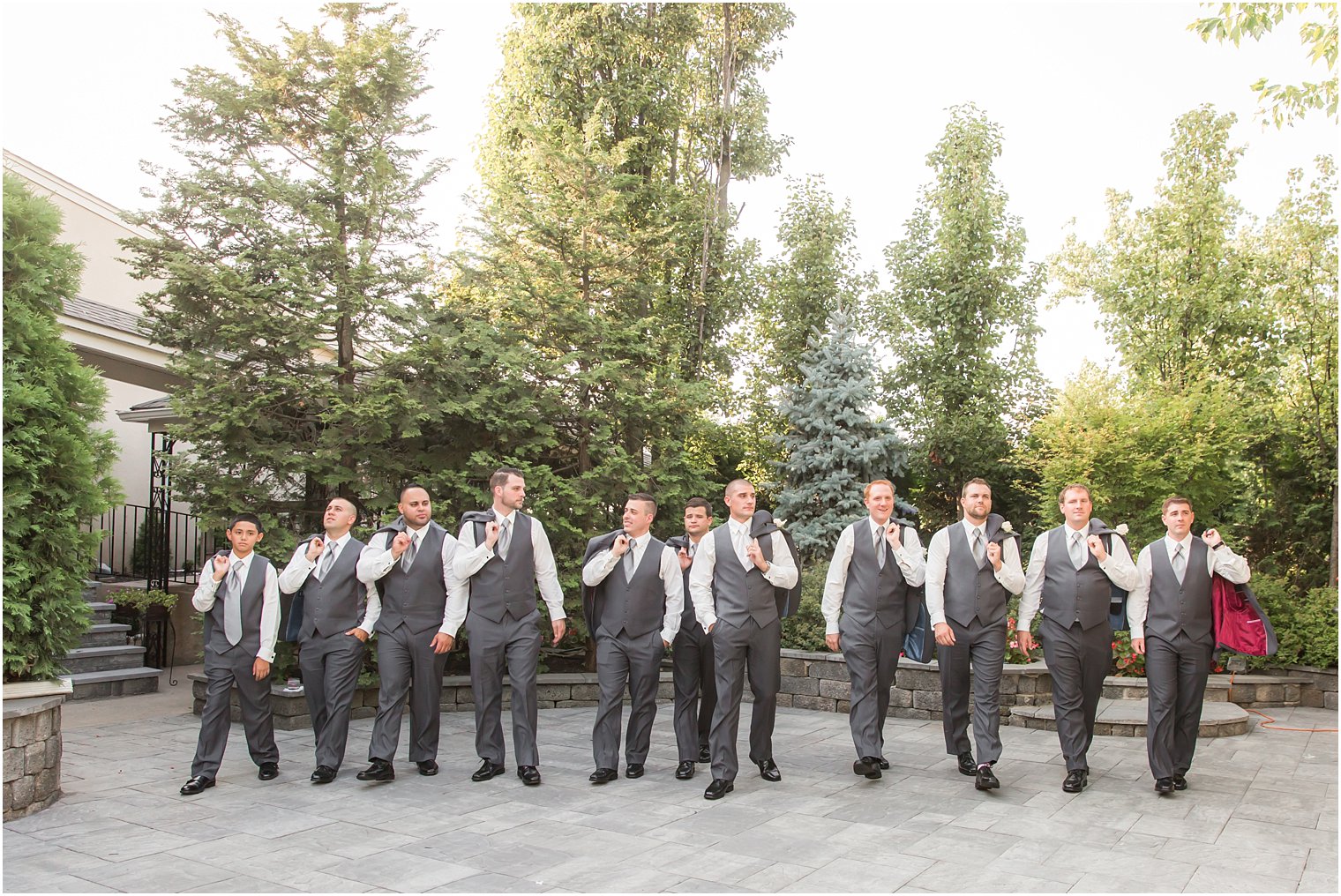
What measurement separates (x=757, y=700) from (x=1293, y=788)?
3146 mm

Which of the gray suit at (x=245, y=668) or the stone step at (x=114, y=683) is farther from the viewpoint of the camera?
the stone step at (x=114, y=683)

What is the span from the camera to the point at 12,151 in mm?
11484

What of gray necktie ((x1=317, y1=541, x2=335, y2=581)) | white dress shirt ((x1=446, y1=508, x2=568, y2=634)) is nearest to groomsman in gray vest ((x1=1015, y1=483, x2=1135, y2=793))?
white dress shirt ((x1=446, y1=508, x2=568, y2=634))

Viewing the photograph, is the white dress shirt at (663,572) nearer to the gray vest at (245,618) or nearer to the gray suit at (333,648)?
the gray suit at (333,648)

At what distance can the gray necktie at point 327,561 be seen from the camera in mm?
5938

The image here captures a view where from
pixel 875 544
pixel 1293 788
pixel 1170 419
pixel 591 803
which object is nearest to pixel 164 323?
pixel 591 803

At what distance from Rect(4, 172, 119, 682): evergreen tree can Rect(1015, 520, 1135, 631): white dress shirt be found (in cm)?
546

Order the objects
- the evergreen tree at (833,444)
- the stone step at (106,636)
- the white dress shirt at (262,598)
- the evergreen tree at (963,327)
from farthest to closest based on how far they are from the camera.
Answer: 1. the evergreen tree at (963,327)
2. the evergreen tree at (833,444)
3. the stone step at (106,636)
4. the white dress shirt at (262,598)

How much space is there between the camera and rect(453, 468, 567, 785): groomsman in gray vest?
5.85 metres

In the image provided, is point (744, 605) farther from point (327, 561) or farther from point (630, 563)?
point (327, 561)

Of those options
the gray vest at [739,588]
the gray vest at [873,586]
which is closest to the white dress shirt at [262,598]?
the gray vest at [739,588]

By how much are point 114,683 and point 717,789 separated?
6354 mm

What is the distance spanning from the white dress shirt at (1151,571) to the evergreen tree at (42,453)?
5992 millimetres

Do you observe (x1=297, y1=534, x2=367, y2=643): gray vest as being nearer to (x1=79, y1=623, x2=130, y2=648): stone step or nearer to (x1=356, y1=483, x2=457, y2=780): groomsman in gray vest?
(x1=356, y1=483, x2=457, y2=780): groomsman in gray vest
